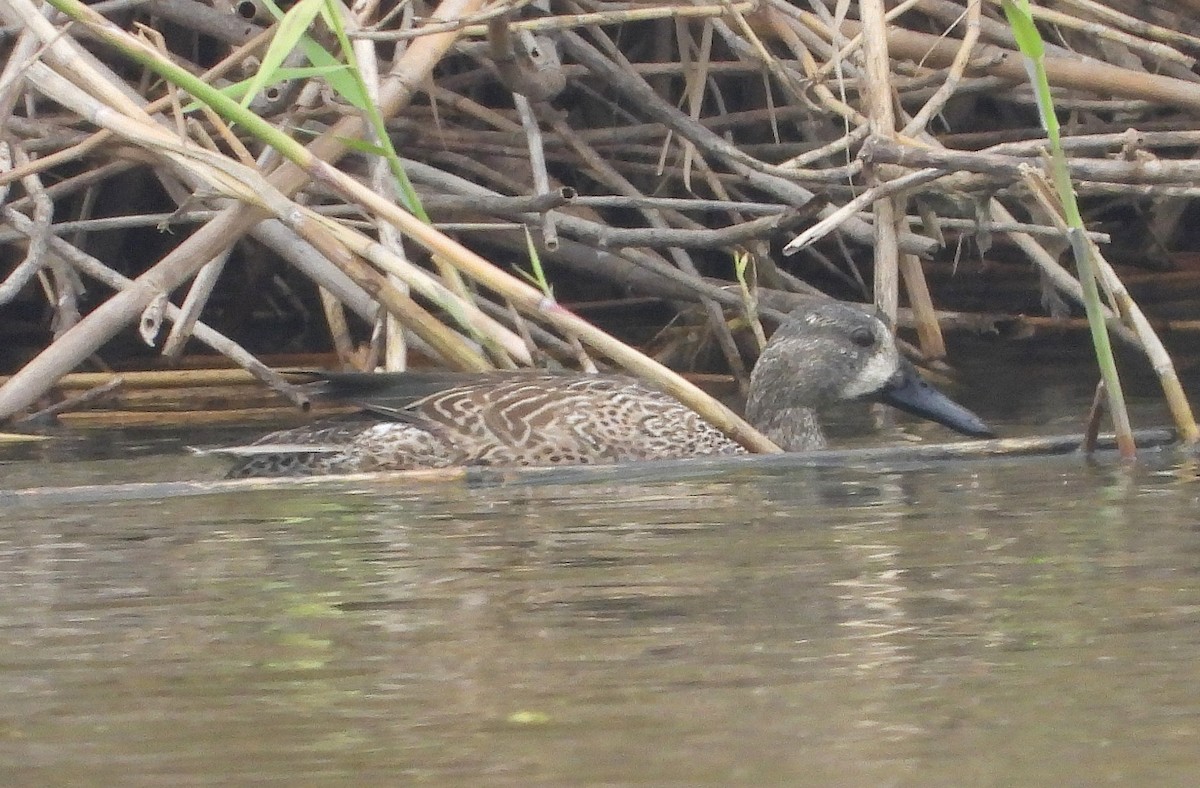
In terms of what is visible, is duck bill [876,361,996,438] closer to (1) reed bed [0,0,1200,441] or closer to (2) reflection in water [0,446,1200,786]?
(1) reed bed [0,0,1200,441]

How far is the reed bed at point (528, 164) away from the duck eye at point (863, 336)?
8.9 inches

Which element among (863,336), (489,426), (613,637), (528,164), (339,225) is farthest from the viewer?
(528,164)

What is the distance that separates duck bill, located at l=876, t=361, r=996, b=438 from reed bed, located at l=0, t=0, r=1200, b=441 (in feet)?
0.99

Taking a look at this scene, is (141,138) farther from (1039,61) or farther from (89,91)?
(1039,61)

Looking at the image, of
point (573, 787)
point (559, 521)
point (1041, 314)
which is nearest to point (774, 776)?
point (573, 787)

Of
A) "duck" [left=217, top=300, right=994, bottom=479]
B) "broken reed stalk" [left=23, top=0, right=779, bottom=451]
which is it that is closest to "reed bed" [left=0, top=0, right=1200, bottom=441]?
"broken reed stalk" [left=23, top=0, right=779, bottom=451]

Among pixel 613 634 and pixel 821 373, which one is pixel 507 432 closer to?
pixel 821 373

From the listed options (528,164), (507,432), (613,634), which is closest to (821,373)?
(507,432)

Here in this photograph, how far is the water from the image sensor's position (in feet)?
7.49

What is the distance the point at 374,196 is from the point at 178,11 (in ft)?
7.03

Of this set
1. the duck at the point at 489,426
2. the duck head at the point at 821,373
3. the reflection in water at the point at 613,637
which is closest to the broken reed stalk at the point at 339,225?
the reflection in water at the point at 613,637

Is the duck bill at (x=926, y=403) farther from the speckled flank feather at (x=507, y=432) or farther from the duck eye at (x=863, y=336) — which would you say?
the speckled flank feather at (x=507, y=432)

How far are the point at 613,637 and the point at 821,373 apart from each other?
2.96 metres

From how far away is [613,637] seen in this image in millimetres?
2900
